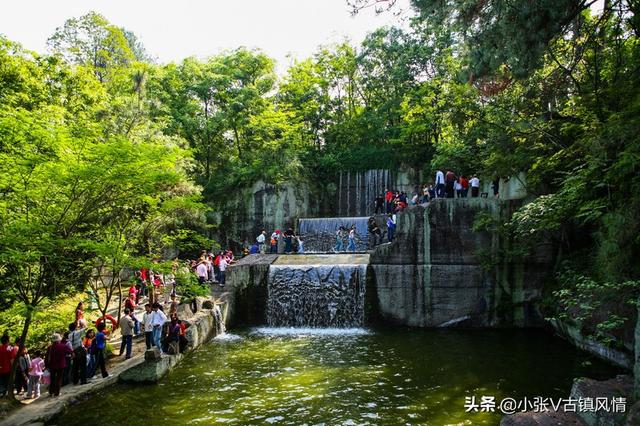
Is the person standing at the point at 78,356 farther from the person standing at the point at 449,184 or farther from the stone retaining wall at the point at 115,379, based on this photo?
the person standing at the point at 449,184

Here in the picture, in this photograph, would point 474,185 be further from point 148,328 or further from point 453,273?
point 148,328

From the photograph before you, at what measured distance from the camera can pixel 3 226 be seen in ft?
26.7

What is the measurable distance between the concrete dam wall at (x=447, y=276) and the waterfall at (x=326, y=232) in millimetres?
5440

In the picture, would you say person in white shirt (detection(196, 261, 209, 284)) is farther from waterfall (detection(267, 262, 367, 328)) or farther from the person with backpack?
the person with backpack

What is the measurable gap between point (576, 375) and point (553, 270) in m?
6.51

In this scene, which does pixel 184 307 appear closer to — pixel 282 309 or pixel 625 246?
pixel 282 309

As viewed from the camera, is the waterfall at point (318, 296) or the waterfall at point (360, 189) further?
the waterfall at point (360, 189)

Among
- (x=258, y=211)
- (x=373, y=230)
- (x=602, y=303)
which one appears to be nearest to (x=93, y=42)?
(x=258, y=211)

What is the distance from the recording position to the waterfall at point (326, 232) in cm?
2369

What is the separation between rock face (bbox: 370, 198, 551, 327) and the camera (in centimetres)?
1686

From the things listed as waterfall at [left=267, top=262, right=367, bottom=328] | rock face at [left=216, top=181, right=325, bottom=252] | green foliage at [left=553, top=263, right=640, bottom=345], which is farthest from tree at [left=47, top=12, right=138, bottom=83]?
green foliage at [left=553, top=263, right=640, bottom=345]

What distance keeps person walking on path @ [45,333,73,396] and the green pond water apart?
73cm

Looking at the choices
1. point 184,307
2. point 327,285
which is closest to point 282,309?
point 327,285

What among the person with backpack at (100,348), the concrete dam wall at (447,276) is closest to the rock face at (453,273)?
the concrete dam wall at (447,276)
